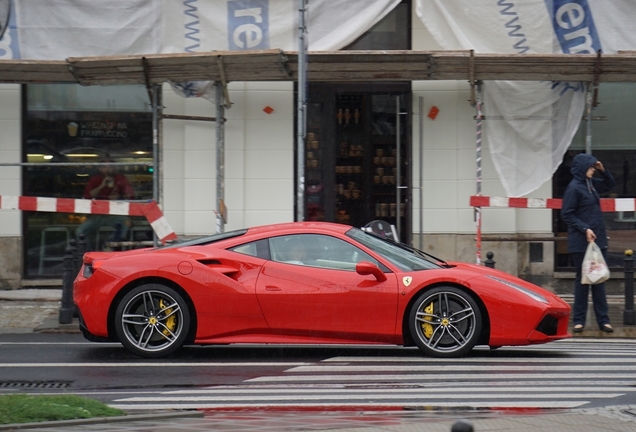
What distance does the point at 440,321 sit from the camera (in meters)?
8.94

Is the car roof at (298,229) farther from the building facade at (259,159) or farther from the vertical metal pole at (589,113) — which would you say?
the vertical metal pole at (589,113)

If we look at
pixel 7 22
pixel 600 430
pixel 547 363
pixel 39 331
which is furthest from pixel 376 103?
pixel 600 430

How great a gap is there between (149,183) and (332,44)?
3.59 metres

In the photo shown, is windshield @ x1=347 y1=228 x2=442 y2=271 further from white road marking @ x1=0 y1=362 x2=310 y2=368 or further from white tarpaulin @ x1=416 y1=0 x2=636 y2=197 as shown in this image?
white tarpaulin @ x1=416 y1=0 x2=636 y2=197

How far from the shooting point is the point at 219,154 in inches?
585

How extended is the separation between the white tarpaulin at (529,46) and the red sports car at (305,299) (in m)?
5.68

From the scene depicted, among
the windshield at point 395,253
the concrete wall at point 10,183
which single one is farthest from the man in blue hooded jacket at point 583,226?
the concrete wall at point 10,183

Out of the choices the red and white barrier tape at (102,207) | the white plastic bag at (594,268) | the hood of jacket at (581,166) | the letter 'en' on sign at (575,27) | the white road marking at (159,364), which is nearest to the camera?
the white road marking at (159,364)

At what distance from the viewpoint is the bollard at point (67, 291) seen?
1183 cm

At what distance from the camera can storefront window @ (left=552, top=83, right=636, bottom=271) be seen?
1547 centimetres

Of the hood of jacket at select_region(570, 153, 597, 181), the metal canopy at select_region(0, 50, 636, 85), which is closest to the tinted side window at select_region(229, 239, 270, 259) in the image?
the hood of jacket at select_region(570, 153, 597, 181)

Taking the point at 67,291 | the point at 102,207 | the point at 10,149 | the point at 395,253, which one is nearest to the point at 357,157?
the point at 102,207

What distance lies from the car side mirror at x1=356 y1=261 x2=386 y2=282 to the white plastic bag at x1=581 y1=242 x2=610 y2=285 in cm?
323

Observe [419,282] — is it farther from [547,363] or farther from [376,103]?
[376,103]
